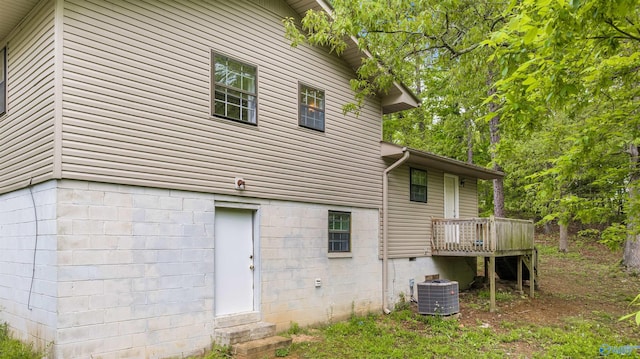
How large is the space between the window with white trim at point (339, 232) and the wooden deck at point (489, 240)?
3711 mm

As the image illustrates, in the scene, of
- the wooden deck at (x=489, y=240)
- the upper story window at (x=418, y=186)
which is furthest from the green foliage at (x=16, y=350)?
the wooden deck at (x=489, y=240)

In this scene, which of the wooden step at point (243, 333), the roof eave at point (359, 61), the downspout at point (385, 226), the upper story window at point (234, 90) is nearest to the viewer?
the wooden step at point (243, 333)

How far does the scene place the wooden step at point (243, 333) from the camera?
719 cm

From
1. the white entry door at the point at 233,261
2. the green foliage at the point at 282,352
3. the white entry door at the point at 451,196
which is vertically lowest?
the green foliage at the point at 282,352

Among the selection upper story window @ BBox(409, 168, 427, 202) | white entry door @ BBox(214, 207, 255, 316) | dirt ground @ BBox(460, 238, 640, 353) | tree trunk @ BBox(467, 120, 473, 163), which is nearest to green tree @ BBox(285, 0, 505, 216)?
white entry door @ BBox(214, 207, 255, 316)

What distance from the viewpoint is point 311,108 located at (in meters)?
9.66

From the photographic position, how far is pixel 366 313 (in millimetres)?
10516

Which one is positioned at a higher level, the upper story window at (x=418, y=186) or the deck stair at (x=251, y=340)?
the upper story window at (x=418, y=186)

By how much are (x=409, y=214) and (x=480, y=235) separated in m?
1.94

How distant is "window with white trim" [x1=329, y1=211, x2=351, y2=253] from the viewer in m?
9.88

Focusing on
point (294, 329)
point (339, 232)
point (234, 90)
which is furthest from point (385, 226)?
point (234, 90)

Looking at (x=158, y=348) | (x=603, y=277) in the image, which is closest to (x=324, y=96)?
(x=158, y=348)

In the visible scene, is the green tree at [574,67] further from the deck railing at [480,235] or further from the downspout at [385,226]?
the downspout at [385,226]

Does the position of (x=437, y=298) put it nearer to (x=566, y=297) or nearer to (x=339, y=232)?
(x=339, y=232)
